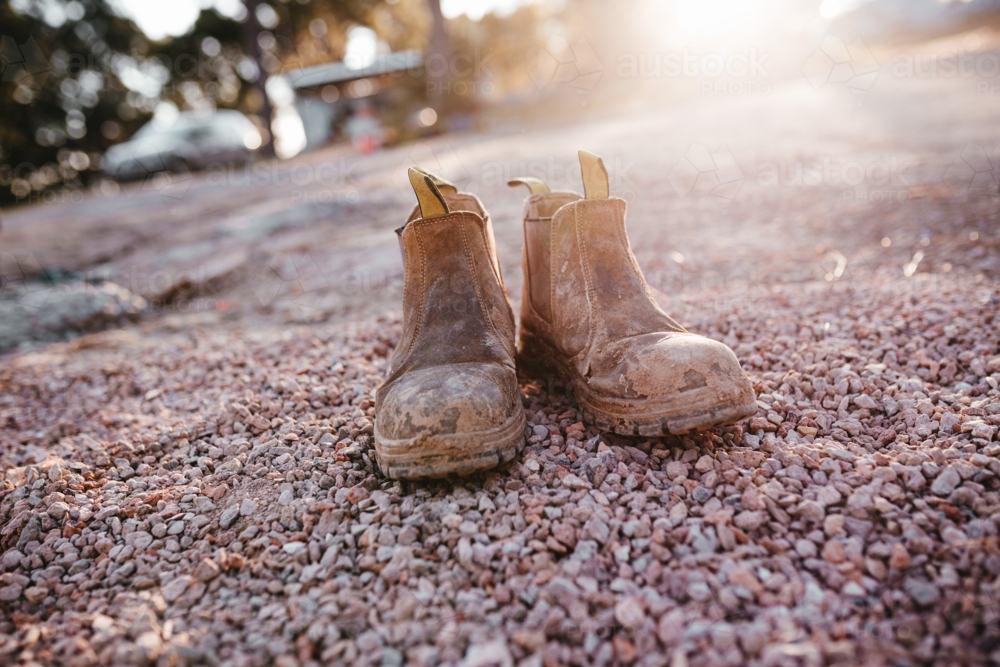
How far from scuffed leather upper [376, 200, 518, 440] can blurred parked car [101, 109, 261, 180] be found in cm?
1569

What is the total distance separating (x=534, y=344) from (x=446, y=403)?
0.74 metres

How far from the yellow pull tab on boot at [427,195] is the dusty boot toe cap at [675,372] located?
29.3 inches

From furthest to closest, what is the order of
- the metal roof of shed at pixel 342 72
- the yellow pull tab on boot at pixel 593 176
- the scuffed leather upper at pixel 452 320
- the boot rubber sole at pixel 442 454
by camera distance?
the metal roof of shed at pixel 342 72
the yellow pull tab on boot at pixel 593 176
the scuffed leather upper at pixel 452 320
the boot rubber sole at pixel 442 454

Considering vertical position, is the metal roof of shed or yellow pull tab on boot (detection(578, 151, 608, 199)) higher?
the metal roof of shed

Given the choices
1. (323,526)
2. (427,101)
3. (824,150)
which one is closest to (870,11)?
(427,101)

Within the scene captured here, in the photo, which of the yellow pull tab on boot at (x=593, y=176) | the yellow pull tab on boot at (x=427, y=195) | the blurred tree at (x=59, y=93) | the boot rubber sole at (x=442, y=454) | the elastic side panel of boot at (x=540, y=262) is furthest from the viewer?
the blurred tree at (x=59, y=93)

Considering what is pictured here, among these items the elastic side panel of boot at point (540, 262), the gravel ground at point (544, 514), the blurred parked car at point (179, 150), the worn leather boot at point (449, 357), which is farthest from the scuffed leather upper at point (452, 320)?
the blurred parked car at point (179, 150)

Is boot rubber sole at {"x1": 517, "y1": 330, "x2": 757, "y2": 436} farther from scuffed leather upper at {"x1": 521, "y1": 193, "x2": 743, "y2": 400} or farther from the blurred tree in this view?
the blurred tree

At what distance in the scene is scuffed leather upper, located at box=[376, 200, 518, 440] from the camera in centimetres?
155

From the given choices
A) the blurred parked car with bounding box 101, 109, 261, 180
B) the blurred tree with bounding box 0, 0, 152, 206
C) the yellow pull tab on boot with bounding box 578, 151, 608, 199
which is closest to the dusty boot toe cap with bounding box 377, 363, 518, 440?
the yellow pull tab on boot with bounding box 578, 151, 608, 199

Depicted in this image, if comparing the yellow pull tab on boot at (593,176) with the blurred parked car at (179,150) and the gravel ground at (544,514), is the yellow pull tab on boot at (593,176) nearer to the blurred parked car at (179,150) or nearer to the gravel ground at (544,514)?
the gravel ground at (544,514)

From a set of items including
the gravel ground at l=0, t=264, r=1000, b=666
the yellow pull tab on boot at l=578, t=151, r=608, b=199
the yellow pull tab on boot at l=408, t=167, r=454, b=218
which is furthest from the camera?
the yellow pull tab on boot at l=578, t=151, r=608, b=199

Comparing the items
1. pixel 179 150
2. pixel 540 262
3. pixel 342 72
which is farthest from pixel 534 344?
pixel 342 72

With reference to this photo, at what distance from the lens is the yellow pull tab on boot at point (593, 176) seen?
1798mm
